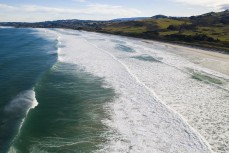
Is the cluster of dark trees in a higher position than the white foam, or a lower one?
higher

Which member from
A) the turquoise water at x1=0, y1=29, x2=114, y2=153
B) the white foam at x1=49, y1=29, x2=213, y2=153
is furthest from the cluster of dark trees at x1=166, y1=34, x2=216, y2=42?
Answer: the turquoise water at x1=0, y1=29, x2=114, y2=153

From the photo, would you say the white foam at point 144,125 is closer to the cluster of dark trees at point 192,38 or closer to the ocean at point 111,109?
the ocean at point 111,109

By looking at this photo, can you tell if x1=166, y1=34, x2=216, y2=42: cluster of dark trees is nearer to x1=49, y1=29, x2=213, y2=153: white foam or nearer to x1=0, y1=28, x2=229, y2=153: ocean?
x1=0, y1=28, x2=229, y2=153: ocean

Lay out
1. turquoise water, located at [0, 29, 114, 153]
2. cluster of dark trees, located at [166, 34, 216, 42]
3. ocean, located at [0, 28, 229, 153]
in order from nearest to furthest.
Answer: turquoise water, located at [0, 29, 114, 153] < ocean, located at [0, 28, 229, 153] < cluster of dark trees, located at [166, 34, 216, 42]

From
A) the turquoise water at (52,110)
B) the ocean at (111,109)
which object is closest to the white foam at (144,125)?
the ocean at (111,109)

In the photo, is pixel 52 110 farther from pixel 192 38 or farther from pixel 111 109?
pixel 192 38

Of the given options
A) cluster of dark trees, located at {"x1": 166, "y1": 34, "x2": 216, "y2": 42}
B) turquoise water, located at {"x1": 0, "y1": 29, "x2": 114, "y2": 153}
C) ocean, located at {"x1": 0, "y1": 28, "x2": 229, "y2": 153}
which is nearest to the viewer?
turquoise water, located at {"x1": 0, "y1": 29, "x2": 114, "y2": 153}

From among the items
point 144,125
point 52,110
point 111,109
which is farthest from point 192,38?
point 52,110

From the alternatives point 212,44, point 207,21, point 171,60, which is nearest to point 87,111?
point 171,60
